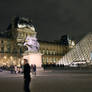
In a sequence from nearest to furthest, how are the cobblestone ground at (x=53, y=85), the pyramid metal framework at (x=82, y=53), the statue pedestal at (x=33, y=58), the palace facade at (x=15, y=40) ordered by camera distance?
the cobblestone ground at (x=53, y=85)
the statue pedestal at (x=33, y=58)
the pyramid metal framework at (x=82, y=53)
the palace facade at (x=15, y=40)

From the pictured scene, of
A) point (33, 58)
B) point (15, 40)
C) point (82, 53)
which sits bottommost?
point (33, 58)

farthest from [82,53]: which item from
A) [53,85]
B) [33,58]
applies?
[53,85]

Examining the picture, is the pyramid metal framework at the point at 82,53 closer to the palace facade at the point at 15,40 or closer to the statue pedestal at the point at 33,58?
the statue pedestal at the point at 33,58

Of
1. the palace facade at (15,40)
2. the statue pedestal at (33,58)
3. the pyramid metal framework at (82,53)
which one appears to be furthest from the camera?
the palace facade at (15,40)

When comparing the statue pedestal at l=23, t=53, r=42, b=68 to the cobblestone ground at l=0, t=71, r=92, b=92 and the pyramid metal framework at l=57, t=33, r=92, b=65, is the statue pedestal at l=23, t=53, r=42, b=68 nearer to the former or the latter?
the cobblestone ground at l=0, t=71, r=92, b=92

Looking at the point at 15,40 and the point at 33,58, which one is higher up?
the point at 15,40

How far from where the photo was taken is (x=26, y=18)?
96.1 m

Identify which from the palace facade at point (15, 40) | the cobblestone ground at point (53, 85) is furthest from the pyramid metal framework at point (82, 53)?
the palace facade at point (15, 40)

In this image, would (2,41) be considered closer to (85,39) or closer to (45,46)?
(45,46)

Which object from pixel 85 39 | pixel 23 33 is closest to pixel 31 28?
pixel 23 33

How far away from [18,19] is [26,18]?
11.9 ft

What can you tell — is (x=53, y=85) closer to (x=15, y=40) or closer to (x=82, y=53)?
(x=82, y=53)

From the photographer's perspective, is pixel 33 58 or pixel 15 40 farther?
pixel 15 40

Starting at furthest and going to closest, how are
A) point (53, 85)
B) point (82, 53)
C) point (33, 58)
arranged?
point (82, 53) < point (33, 58) < point (53, 85)
